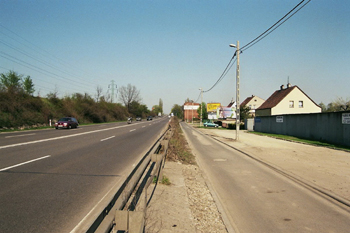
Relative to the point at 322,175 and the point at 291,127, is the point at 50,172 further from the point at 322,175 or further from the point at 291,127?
the point at 291,127

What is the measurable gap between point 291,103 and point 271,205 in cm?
5110

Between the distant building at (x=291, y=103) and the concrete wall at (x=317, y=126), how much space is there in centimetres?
2233

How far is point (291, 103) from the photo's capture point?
169ft

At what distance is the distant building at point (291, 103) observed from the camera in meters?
51.0

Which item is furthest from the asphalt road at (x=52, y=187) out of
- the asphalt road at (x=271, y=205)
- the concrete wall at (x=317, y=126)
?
the concrete wall at (x=317, y=126)

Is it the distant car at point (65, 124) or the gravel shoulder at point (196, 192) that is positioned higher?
the distant car at point (65, 124)

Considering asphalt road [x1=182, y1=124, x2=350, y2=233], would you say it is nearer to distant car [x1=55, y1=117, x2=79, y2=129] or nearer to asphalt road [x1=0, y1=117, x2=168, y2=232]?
asphalt road [x1=0, y1=117, x2=168, y2=232]

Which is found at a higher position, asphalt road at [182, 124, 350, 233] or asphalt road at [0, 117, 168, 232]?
asphalt road at [0, 117, 168, 232]

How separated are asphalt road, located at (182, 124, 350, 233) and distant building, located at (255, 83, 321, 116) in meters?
45.9

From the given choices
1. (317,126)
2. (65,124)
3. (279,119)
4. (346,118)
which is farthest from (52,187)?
(279,119)

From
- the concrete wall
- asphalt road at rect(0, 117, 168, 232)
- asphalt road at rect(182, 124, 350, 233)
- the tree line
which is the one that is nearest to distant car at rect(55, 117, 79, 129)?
the tree line

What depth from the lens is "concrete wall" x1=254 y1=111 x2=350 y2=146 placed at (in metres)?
17.3

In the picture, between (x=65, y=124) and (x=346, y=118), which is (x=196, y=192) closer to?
(x=346, y=118)

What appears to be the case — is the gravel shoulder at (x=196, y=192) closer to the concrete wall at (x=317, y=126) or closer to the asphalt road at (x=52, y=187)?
the asphalt road at (x=52, y=187)
